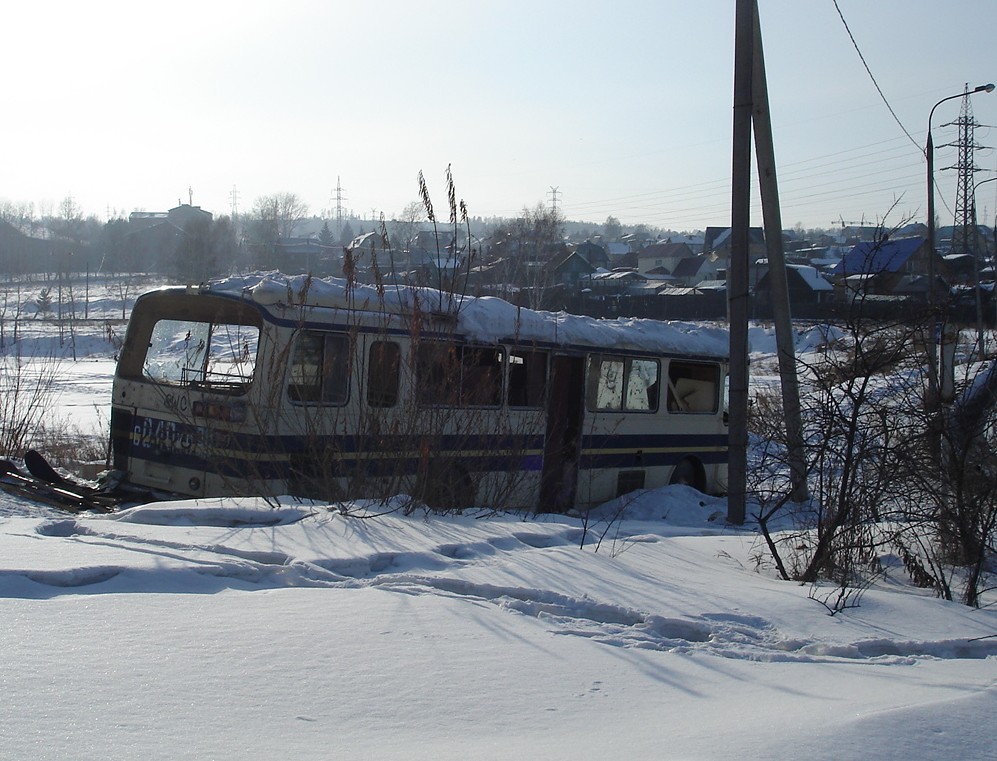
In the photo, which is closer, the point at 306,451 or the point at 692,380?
the point at 306,451

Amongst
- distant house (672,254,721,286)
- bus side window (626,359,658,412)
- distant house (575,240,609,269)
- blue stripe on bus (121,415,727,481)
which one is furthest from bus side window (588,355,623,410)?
distant house (575,240,609,269)

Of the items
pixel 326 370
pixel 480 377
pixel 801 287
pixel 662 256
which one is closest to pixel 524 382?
pixel 480 377

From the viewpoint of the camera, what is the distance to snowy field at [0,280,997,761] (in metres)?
3.02

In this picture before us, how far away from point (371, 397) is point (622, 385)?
172 inches

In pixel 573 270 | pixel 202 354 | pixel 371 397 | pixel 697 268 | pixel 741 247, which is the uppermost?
pixel 697 268

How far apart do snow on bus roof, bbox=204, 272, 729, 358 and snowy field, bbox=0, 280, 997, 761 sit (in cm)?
255

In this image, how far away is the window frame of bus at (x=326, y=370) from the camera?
9.16 m

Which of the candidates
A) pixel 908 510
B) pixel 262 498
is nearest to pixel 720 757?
pixel 908 510

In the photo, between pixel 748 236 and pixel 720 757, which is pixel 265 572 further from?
pixel 748 236

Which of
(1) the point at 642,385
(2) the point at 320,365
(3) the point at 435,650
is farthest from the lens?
(1) the point at 642,385

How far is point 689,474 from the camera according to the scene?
46.7 ft

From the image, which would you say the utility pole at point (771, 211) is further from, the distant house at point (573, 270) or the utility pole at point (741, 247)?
the distant house at point (573, 270)

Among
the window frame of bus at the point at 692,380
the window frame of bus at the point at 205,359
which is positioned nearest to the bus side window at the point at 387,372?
the window frame of bus at the point at 205,359

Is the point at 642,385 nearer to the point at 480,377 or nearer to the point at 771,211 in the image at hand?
the point at 771,211
